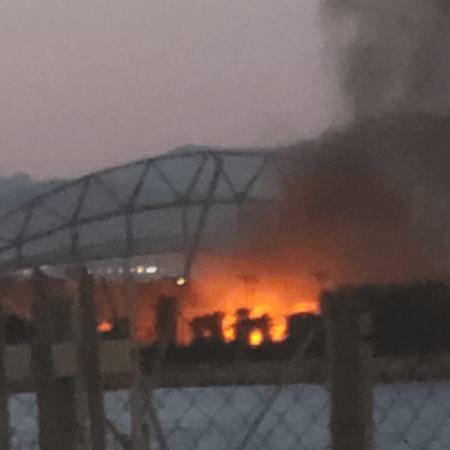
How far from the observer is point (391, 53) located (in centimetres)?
130

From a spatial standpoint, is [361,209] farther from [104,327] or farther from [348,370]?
[104,327]

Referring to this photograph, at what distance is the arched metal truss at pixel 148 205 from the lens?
4.35 ft

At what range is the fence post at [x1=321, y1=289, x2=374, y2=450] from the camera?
135 centimetres

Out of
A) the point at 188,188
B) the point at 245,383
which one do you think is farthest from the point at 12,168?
the point at 245,383

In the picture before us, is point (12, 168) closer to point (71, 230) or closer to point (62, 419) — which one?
point (71, 230)

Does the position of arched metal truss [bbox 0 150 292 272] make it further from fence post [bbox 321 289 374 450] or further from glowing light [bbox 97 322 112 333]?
fence post [bbox 321 289 374 450]

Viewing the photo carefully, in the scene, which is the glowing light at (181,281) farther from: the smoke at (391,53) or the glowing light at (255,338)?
the smoke at (391,53)

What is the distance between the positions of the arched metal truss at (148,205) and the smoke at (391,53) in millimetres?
230

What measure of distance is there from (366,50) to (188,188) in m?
0.46

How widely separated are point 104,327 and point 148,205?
0.28m

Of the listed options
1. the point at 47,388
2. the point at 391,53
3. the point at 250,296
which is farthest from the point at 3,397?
the point at 391,53

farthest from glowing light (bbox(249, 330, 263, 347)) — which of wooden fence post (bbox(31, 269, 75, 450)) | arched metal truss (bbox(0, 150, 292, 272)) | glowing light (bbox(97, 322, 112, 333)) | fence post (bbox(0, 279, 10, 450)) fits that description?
fence post (bbox(0, 279, 10, 450))

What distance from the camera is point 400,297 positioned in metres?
1.33

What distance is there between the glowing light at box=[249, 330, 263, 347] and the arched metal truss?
20 cm
